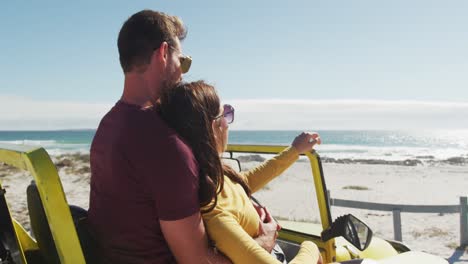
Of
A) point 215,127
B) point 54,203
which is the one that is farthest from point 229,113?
point 54,203

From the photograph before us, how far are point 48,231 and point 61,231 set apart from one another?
0.55 metres

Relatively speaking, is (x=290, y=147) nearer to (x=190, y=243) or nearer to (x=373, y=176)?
(x=190, y=243)

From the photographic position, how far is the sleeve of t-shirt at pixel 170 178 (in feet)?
5.06

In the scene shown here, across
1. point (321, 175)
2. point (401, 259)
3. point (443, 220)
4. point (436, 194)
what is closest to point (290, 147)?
point (321, 175)

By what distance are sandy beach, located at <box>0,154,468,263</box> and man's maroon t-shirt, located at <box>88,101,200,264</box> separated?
6.56 metres

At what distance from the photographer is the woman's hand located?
2.96 m

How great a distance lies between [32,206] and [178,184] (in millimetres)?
811

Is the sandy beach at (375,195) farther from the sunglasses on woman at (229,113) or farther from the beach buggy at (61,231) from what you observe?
the sunglasses on woman at (229,113)

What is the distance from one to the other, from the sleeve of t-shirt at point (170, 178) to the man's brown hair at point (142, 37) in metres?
0.47

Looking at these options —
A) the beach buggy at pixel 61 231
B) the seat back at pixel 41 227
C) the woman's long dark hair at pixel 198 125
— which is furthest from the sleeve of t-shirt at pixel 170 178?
the seat back at pixel 41 227

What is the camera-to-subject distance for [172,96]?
1.82 metres

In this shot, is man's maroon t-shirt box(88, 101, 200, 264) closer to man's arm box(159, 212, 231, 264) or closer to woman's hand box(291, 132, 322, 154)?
man's arm box(159, 212, 231, 264)

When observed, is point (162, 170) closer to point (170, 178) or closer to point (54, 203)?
point (170, 178)

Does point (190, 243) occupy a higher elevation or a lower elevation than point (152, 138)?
lower
